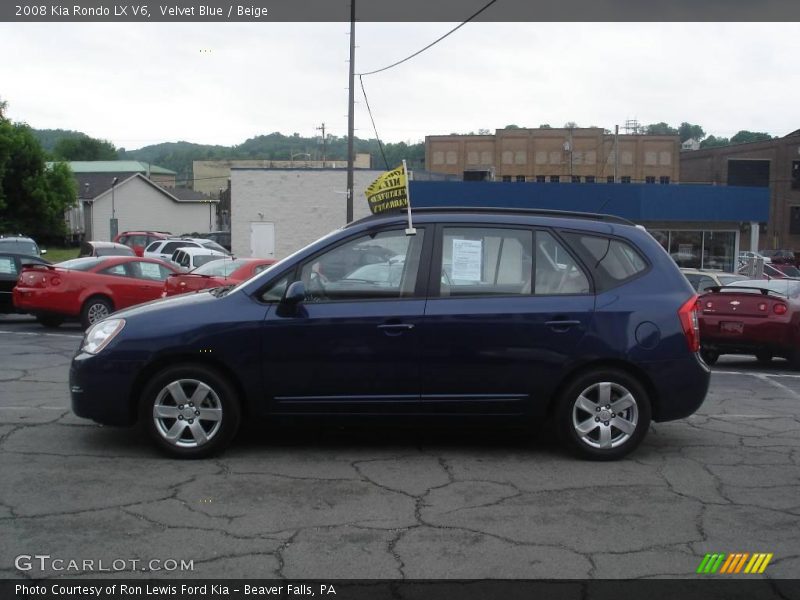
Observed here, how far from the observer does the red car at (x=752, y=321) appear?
1277cm

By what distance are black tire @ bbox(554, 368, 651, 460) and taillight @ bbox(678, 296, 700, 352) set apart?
0.50 meters

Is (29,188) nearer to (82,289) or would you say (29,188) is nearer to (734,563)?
(82,289)

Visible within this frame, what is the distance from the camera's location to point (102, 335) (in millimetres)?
6578

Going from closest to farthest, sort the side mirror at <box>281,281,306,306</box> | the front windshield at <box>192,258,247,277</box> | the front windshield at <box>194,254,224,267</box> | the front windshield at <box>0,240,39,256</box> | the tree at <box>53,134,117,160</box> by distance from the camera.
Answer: the side mirror at <box>281,281,306,306</box> < the front windshield at <box>192,258,247,277</box> < the front windshield at <box>0,240,39,256</box> < the front windshield at <box>194,254,224,267</box> < the tree at <box>53,134,117,160</box>

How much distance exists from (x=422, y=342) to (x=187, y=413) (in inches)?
69.6

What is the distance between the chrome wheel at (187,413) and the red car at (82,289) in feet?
34.0

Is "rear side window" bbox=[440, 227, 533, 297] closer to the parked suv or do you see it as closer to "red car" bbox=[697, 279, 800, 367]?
"red car" bbox=[697, 279, 800, 367]

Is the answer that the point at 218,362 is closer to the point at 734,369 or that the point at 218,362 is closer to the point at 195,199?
the point at 734,369

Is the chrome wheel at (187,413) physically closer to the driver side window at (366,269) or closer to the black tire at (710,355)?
the driver side window at (366,269)

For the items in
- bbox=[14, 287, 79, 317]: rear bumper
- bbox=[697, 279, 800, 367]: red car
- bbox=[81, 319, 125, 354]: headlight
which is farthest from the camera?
bbox=[14, 287, 79, 317]: rear bumper

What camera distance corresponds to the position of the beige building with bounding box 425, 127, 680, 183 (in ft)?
227
